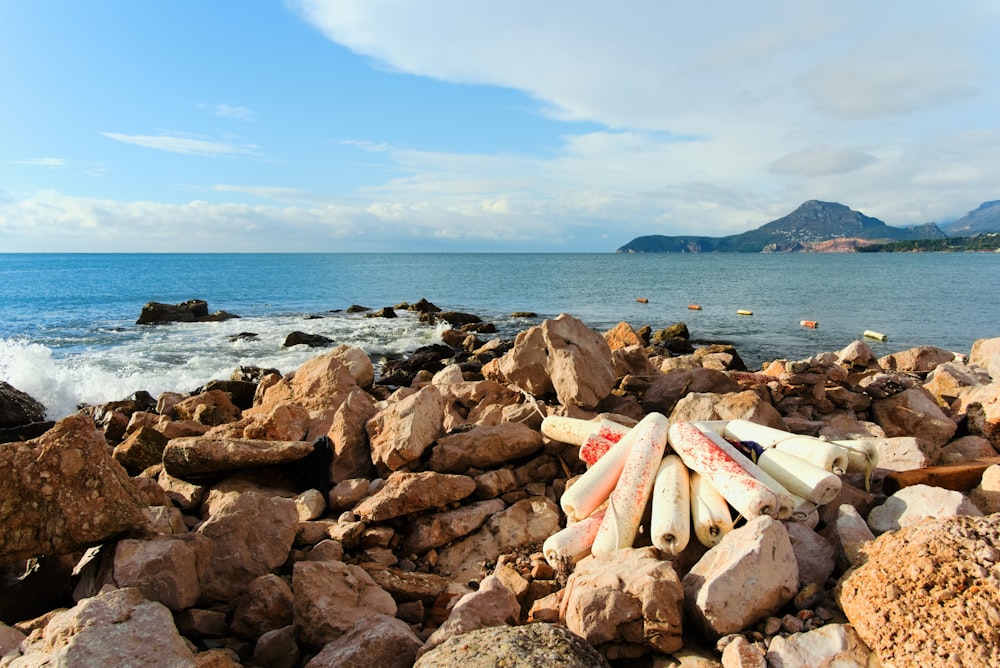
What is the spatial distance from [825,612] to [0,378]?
21345 millimetres

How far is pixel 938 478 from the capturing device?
217 inches

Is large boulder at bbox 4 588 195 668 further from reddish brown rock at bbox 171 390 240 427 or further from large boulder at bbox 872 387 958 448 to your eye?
large boulder at bbox 872 387 958 448

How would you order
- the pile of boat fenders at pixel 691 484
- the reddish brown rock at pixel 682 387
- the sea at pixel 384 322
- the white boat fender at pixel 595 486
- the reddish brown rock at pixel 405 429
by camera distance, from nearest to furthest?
the pile of boat fenders at pixel 691 484 < the white boat fender at pixel 595 486 < the reddish brown rock at pixel 405 429 < the reddish brown rock at pixel 682 387 < the sea at pixel 384 322

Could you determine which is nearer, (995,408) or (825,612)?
(825,612)

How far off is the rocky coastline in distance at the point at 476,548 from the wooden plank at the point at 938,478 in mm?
23

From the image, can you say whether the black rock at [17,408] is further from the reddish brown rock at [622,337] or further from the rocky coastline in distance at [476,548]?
the reddish brown rock at [622,337]

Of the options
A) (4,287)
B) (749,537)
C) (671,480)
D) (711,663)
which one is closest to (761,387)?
(671,480)

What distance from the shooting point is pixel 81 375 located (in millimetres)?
19016

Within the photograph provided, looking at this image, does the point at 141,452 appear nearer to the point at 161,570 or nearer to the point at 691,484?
the point at 161,570

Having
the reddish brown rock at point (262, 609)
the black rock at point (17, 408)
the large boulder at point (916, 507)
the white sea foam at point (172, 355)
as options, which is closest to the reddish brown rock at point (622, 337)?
the white sea foam at point (172, 355)

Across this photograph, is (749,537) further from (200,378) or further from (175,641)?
(200,378)

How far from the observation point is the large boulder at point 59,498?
448cm

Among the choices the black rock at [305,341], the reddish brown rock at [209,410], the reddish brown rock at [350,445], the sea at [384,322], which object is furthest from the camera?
the black rock at [305,341]

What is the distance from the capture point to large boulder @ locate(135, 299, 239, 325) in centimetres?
3494
